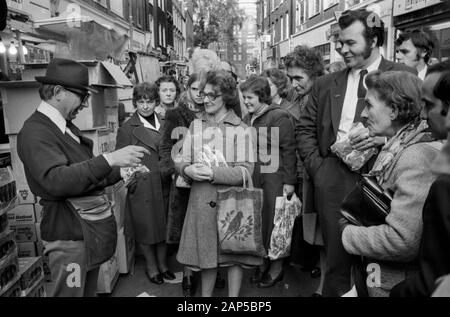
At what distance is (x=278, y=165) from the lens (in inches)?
144

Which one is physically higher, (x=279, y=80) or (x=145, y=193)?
(x=279, y=80)

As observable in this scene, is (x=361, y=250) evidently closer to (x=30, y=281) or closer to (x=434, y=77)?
(x=434, y=77)

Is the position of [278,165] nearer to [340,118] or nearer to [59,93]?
[340,118]

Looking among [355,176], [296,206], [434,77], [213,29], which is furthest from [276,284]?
[213,29]

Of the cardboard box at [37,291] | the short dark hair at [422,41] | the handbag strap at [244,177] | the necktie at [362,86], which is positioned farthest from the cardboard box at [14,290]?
the short dark hair at [422,41]

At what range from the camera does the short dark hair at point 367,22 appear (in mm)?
2781

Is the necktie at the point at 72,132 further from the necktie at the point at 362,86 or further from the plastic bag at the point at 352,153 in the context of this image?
the necktie at the point at 362,86

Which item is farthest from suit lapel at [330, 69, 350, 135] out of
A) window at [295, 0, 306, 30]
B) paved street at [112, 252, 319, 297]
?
Result: window at [295, 0, 306, 30]

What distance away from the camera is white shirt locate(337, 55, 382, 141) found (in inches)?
110

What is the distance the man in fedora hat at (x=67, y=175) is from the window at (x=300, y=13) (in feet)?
76.4

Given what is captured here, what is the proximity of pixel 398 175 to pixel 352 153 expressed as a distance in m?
0.84

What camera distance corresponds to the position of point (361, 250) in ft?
5.97

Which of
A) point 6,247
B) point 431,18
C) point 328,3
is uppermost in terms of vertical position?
point 328,3

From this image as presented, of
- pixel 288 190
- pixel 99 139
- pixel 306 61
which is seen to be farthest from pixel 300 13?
pixel 99 139
